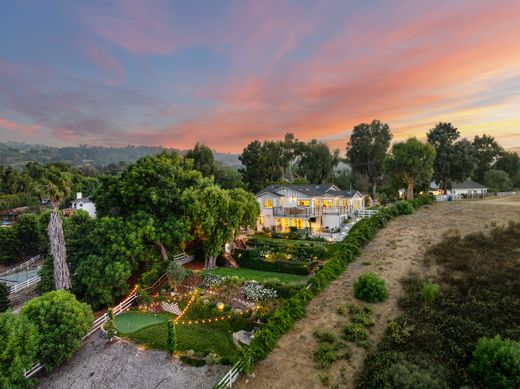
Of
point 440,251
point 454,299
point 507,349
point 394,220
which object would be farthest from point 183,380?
point 394,220

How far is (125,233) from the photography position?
2353cm

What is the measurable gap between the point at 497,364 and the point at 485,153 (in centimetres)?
7622

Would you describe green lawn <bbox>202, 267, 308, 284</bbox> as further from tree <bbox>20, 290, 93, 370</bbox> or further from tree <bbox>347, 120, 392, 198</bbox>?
tree <bbox>347, 120, 392, 198</bbox>

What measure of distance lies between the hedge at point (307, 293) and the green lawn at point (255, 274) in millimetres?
4108

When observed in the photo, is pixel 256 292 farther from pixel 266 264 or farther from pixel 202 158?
pixel 202 158

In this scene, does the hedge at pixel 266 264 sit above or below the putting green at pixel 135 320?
above

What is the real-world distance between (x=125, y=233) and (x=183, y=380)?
42.8 ft

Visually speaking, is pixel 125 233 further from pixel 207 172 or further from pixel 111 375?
pixel 207 172

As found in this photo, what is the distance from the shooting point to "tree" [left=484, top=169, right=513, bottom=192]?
60719 mm

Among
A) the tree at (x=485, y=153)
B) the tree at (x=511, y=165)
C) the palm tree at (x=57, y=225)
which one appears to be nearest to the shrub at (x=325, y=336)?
the palm tree at (x=57, y=225)

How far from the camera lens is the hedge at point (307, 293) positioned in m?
13.4

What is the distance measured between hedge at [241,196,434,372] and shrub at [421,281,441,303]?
5.88m

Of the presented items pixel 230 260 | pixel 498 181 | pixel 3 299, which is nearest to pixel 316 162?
pixel 498 181

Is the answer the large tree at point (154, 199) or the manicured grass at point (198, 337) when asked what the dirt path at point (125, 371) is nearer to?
the manicured grass at point (198, 337)
